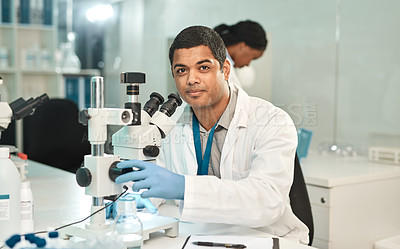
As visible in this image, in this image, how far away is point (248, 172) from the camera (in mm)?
1342

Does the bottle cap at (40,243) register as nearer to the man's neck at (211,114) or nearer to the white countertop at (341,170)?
the man's neck at (211,114)

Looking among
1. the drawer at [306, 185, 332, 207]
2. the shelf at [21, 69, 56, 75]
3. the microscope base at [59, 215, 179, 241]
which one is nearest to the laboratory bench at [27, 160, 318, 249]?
the microscope base at [59, 215, 179, 241]

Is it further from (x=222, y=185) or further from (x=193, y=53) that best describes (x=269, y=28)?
(x=222, y=185)

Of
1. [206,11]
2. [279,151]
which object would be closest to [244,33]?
[206,11]

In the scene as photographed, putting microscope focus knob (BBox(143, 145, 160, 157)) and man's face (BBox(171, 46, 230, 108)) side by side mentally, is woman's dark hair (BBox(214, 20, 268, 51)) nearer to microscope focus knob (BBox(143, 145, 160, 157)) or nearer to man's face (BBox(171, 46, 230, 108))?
man's face (BBox(171, 46, 230, 108))

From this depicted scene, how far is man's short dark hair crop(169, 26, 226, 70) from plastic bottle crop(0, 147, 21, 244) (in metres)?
0.54

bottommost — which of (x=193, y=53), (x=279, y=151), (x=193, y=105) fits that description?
(x=279, y=151)

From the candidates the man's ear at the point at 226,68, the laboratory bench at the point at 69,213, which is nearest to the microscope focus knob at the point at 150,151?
the laboratory bench at the point at 69,213

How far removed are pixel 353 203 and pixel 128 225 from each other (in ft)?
4.34

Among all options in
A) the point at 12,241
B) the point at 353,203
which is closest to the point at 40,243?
the point at 12,241

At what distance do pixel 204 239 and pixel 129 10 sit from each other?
3.60 meters

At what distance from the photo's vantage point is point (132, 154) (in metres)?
1.04

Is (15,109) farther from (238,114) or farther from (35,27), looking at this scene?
(35,27)

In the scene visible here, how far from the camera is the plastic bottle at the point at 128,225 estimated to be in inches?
39.4
